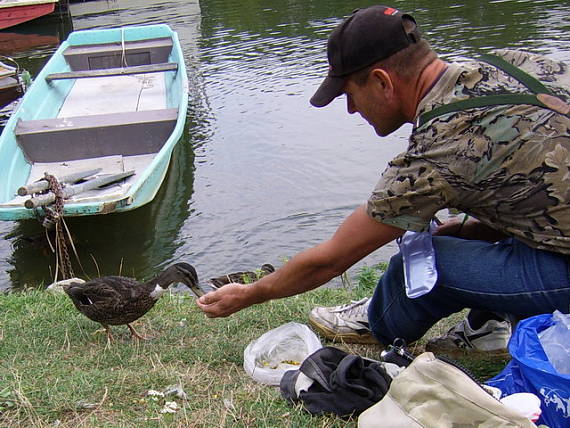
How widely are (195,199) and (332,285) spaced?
3.49 m

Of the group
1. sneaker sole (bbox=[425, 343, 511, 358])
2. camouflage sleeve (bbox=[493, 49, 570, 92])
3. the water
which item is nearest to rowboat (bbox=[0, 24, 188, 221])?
the water

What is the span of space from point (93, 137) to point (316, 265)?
702 centimetres

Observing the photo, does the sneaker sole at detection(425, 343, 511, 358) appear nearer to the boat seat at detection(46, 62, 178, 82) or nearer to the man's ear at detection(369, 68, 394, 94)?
the man's ear at detection(369, 68, 394, 94)

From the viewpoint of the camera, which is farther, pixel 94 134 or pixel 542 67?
pixel 94 134

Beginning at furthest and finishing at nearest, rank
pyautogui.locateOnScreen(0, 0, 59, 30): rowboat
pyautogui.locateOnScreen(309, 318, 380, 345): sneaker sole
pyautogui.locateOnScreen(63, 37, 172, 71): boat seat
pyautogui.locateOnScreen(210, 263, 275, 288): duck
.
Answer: pyautogui.locateOnScreen(0, 0, 59, 30): rowboat < pyautogui.locateOnScreen(63, 37, 172, 71): boat seat < pyautogui.locateOnScreen(210, 263, 275, 288): duck < pyautogui.locateOnScreen(309, 318, 380, 345): sneaker sole

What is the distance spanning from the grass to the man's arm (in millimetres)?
411

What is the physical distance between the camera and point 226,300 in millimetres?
3404

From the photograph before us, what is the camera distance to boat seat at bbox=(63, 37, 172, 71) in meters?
13.9

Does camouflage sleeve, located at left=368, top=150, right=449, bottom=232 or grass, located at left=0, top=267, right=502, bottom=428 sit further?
grass, located at left=0, top=267, right=502, bottom=428

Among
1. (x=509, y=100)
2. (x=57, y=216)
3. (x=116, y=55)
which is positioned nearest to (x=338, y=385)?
(x=509, y=100)

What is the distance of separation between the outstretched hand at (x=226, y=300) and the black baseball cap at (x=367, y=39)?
1.12 meters

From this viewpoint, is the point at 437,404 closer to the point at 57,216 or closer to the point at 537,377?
the point at 537,377

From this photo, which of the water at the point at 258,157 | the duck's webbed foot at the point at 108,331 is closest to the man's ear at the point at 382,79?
the duck's webbed foot at the point at 108,331

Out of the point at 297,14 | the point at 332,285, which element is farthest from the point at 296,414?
the point at 297,14
